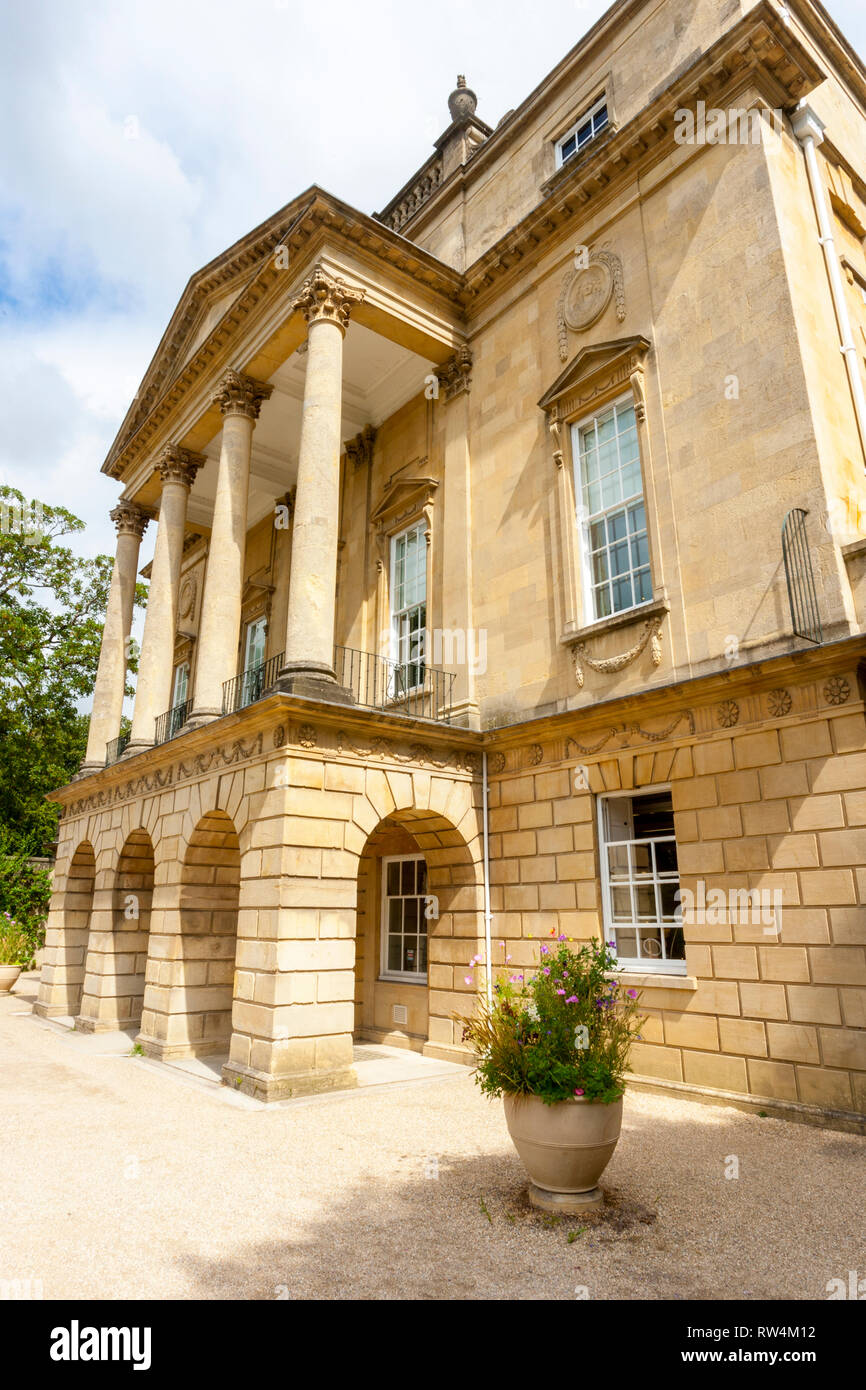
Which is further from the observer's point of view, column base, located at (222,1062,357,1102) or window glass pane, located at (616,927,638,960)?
window glass pane, located at (616,927,638,960)

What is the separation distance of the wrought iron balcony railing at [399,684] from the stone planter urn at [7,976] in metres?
13.6

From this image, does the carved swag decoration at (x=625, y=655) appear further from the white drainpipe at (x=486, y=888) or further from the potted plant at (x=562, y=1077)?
the potted plant at (x=562, y=1077)

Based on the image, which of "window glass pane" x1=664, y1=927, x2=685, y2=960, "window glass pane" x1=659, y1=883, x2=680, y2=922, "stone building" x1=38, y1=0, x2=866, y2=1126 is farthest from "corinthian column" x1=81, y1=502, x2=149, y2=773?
"window glass pane" x1=664, y1=927, x2=685, y2=960

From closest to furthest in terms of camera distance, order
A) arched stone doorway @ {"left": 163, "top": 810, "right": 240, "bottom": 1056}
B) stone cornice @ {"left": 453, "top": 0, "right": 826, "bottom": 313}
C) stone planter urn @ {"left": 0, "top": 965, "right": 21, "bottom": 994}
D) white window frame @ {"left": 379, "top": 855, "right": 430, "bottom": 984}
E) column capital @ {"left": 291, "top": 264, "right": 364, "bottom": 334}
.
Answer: stone cornice @ {"left": 453, "top": 0, "right": 826, "bottom": 313} < arched stone doorway @ {"left": 163, "top": 810, "right": 240, "bottom": 1056} < column capital @ {"left": 291, "top": 264, "right": 364, "bottom": 334} < white window frame @ {"left": 379, "top": 855, "right": 430, "bottom": 984} < stone planter urn @ {"left": 0, "top": 965, "right": 21, "bottom": 994}

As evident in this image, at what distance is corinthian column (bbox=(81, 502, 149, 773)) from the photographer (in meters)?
18.6

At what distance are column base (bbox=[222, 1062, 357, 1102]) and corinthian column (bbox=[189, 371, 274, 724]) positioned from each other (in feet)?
18.0

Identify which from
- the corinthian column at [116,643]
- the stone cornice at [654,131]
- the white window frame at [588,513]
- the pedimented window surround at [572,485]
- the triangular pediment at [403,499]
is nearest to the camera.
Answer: the stone cornice at [654,131]

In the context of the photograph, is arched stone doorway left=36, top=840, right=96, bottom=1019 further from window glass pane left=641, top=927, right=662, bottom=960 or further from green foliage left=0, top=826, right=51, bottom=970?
window glass pane left=641, top=927, right=662, bottom=960

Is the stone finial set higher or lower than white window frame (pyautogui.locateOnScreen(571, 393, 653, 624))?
higher

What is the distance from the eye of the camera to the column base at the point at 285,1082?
30.1ft

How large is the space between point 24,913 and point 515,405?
24521 mm

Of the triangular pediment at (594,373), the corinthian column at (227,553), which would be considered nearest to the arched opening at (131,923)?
the corinthian column at (227,553)

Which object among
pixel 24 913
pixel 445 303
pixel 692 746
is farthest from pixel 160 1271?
pixel 24 913

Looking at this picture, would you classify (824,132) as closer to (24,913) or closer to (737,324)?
(737,324)
